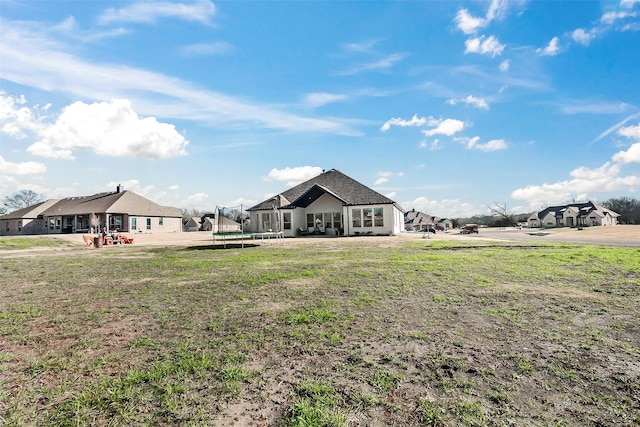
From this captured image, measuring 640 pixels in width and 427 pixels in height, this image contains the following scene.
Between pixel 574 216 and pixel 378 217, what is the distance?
72.8 m

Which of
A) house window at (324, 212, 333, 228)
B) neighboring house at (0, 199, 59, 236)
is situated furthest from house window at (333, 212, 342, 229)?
neighboring house at (0, 199, 59, 236)

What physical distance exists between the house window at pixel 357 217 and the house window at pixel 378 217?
4.32ft

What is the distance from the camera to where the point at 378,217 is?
97.3 ft

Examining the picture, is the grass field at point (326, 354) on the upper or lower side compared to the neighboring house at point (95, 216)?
lower

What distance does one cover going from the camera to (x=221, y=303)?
607 centimetres

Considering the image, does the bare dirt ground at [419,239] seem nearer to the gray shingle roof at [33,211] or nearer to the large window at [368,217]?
the large window at [368,217]

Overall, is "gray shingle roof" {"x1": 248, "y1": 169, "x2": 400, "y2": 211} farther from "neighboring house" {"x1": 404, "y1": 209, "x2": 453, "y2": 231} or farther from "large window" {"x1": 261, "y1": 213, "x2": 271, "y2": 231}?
"neighboring house" {"x1": 404, "y1": 209, "x2": 453, "y2": 231}

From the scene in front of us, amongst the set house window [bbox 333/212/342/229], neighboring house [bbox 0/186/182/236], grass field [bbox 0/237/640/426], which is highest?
neighboring house [bbox 0/186/182/236]

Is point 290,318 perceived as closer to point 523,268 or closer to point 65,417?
point 65,417

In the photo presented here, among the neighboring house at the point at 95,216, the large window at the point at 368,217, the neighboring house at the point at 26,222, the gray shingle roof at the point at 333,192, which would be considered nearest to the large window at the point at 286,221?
the gray shingle roof at the point at 333,192

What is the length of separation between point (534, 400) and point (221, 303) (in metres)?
4.87

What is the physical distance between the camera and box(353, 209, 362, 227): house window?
30.1m

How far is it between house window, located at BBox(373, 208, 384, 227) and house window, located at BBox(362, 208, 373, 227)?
1.16ft

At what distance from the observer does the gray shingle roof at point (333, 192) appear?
30281 millimetres
